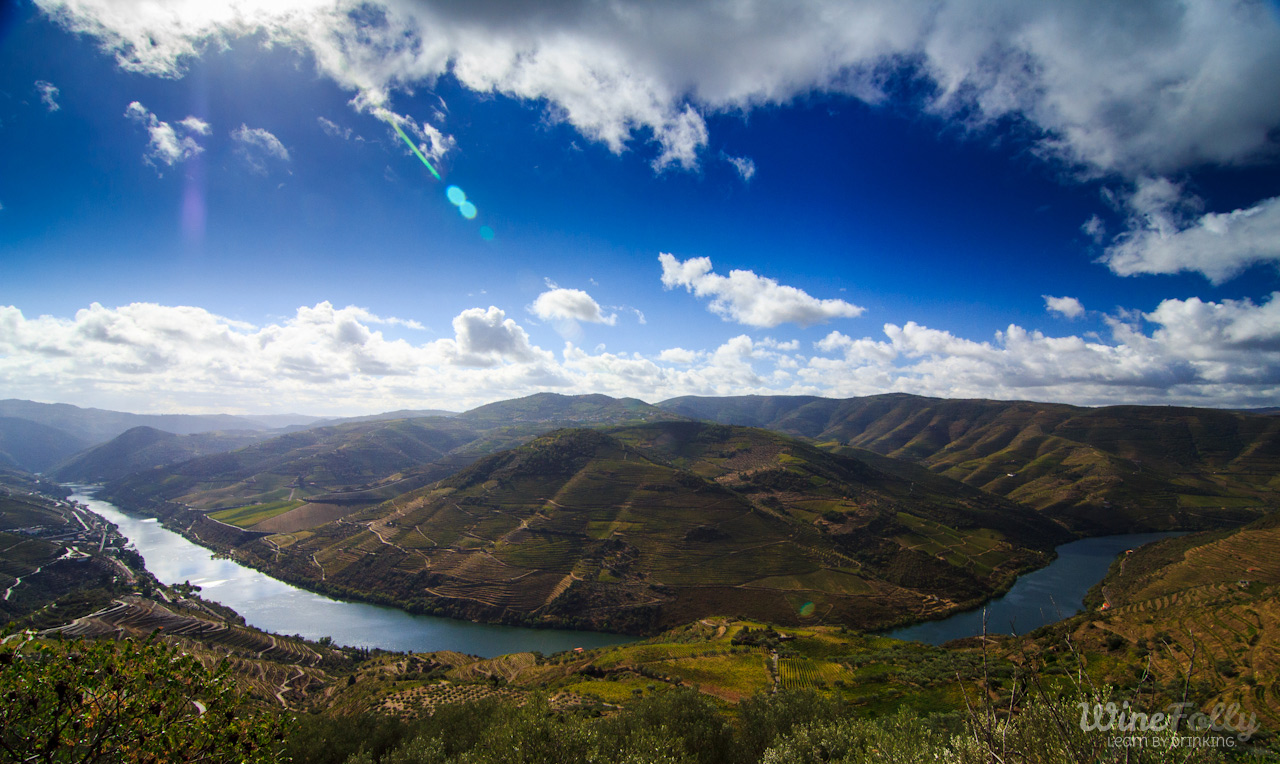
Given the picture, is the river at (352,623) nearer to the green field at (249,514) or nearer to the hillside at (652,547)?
the hillside at (652,547)

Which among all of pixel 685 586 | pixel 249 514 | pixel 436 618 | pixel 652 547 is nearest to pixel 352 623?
pixel 436 618

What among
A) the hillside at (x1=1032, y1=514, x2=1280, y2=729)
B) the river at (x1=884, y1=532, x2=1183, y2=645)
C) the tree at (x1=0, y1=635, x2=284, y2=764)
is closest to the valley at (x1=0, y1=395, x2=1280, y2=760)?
the hillside at (x1=1032, y1=514, x2=1280, y2=729)

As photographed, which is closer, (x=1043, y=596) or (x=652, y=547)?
(x=1043, y=596)

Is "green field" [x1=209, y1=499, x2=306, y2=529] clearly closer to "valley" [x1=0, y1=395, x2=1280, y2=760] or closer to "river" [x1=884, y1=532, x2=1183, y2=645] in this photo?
"valley" [x1=0, y1=395, x2=1280, y2=760]

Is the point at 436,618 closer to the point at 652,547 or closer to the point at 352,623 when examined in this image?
the point at 352,623

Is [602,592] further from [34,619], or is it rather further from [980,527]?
[980,527]

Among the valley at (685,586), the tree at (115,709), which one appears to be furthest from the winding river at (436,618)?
the tree at (115,709)

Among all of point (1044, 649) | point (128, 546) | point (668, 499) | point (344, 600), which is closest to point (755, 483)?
point (668, 499)

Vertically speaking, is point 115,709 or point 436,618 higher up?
point 115,709
